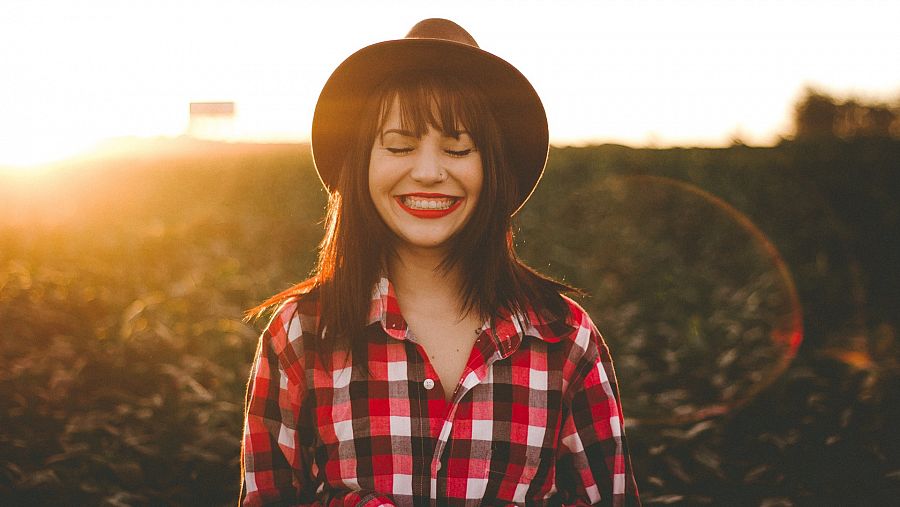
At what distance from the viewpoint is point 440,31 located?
1640mm

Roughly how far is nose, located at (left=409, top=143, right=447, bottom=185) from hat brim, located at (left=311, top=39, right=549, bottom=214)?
0.20 m

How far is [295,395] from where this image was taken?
160cm

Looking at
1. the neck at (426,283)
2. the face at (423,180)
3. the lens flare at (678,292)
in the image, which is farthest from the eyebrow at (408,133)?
the lens flare at (678,292)

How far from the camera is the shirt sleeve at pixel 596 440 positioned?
1.64m

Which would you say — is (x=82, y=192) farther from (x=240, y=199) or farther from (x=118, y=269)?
(x=118, y=269)

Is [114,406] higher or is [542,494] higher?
[542,494]

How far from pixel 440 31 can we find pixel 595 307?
4722 mm

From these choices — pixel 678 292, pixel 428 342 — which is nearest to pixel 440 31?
pixel 428 342

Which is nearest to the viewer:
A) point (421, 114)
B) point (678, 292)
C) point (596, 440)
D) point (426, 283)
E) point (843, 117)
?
point (421, 114)

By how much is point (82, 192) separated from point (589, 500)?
9.72m

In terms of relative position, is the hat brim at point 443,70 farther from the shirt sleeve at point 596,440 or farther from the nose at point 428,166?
the shirt sleeve at point 596,440

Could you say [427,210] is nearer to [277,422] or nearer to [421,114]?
[421,114]

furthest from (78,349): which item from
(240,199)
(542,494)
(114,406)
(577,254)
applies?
(240,199)

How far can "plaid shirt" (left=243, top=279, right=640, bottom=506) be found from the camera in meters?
1.55
